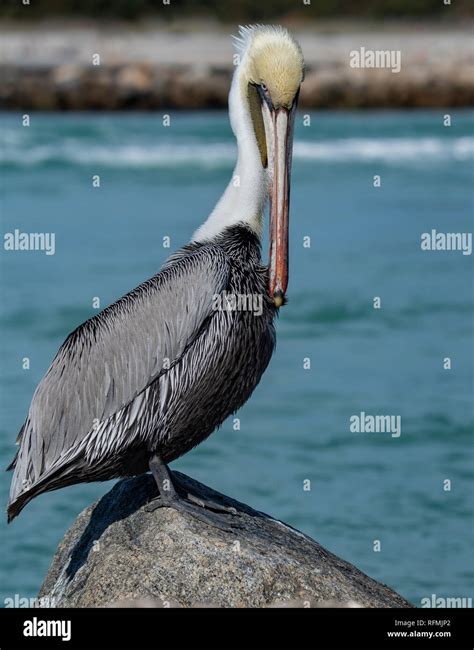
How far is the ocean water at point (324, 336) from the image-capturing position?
33.8 feet

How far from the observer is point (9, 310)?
1700cm

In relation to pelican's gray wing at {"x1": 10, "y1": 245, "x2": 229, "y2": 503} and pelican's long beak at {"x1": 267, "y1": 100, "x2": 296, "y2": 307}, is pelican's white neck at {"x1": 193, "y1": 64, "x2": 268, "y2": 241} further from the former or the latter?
pelican's gray wing at {"x1": 10, "y1": 245, "x2": 229, "y2": 503}

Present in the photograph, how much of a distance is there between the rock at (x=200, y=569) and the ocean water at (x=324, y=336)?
2900mm

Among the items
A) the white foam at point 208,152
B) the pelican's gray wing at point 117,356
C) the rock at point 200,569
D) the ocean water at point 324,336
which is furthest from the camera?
the white foam at point 208,152

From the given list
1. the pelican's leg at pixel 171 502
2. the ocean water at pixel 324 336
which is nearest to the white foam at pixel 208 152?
the ocean water at pixel 324 336

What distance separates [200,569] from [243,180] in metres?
1.89

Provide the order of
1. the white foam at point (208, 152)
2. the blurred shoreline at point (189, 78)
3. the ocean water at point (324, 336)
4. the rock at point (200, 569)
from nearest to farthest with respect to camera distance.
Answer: the rock at point (200, 569), the ocean water at point (324, 336), the white foam at point (208, 152), the blurred shoreline at point (189, 78)

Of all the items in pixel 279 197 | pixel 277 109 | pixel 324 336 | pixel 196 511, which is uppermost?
pixel 277 109

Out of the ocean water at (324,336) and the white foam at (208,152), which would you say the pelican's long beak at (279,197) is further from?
the white foam at (208,152)

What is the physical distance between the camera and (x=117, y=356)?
21.1 ft

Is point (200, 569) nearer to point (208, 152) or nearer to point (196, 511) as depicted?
point (196, 511)

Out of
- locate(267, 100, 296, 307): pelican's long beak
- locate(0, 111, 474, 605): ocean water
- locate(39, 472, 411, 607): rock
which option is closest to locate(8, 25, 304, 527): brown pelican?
locate(267, 100, 296, 307): pelican's long beak

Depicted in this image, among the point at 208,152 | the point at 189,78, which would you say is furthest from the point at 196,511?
the point at 189,78

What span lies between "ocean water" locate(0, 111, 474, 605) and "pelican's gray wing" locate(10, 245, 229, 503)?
120 inches
